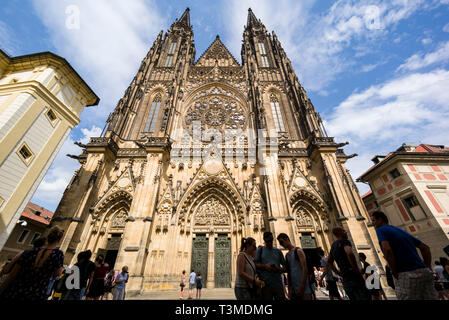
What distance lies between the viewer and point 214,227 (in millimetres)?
11109

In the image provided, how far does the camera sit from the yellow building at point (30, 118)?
299 inches

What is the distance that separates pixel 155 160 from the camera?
11.5 meters

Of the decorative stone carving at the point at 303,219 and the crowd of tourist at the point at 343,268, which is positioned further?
the decorative stone carving at the point at 303,219

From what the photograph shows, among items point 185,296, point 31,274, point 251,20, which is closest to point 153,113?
point 185,296

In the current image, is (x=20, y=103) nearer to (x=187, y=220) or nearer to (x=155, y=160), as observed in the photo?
(x=155, y=160)

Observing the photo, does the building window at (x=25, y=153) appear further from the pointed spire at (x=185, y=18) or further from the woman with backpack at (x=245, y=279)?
the pointed spire at (x=185, y=18)

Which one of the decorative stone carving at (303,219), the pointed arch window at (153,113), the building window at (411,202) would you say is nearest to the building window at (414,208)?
the building window at (411,202)

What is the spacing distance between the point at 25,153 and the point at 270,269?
11.5 metres

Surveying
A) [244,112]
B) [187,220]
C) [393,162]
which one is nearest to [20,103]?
[187,220]

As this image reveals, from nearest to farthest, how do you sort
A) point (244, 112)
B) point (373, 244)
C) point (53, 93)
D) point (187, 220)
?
point (373, 244) < point (53, 93) < point (187, 220) < point (244, 112)

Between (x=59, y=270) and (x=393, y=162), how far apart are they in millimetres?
19829

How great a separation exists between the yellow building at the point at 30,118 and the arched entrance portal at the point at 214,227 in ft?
23.8

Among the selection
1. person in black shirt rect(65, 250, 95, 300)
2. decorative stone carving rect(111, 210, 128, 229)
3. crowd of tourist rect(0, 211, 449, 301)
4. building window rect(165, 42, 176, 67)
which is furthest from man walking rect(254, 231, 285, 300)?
building window rect(165, 42, 176, 67)

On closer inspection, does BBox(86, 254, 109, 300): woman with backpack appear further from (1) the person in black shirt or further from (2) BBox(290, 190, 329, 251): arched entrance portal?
(2) BBox(290, 190, 329, 251): arched entrance portal
